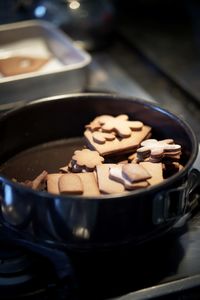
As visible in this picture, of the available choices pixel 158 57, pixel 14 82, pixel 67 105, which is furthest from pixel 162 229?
pixel 158 57

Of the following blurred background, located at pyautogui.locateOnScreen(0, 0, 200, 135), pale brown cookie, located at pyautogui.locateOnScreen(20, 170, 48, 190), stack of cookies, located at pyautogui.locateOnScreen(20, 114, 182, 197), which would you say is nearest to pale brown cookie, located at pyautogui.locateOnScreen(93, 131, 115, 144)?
stack of cookies, located at pyautogui.locateOnScreen(20, 114, 182, 197)

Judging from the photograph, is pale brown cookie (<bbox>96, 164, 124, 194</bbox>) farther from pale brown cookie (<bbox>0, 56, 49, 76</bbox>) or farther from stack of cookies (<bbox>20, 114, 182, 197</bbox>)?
pale brown cookie (<bbox>0, 56, 49, 76</bbox>)

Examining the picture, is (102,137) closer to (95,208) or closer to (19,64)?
(95,208)

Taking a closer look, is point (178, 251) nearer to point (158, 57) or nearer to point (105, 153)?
point (105, 153)

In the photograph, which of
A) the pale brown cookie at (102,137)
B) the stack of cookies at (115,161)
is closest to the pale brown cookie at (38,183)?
the stack of cookies at (115,161)

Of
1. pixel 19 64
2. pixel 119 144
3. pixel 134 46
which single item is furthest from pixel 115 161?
pixel 134 46

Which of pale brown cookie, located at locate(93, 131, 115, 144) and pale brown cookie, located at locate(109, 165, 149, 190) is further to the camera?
pale brown cookie, located at locate(93, 131, 115, 144)

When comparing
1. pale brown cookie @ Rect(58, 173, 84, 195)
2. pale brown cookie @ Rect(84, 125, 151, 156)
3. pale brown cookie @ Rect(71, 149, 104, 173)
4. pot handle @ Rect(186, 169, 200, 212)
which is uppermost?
pale brown cookie @ Rect(58, 173, 84, 195)
